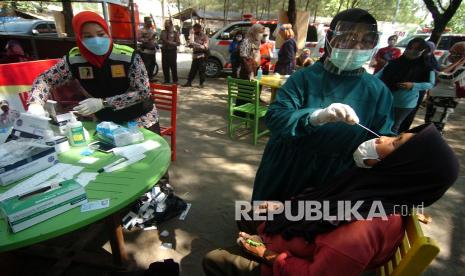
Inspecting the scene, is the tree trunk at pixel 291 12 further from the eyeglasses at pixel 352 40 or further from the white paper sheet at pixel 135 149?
the white paper sheet at pixel 135 149

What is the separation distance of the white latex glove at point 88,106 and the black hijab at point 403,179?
1.61m

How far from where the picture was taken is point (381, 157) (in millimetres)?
1249

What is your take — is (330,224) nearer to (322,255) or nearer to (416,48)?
(322,255)

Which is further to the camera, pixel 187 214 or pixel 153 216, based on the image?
pixel 187 214

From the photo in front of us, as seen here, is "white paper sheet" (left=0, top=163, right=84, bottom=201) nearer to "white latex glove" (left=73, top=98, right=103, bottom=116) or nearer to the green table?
the green table

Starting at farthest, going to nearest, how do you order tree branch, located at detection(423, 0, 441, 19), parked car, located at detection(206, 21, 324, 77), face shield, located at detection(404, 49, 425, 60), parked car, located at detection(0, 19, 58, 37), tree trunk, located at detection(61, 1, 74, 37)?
1. parked car, located at detection(206, 21, 324, 77)
2. parked car, located at detection(0, 19, 58, 37)
3. tree branch, located at detection(423, 0, 441, 19)
4. tree trunk, located at detection(61, 1, 74, 37)
5. face shield, located at detection(404, 49, 425, 60)

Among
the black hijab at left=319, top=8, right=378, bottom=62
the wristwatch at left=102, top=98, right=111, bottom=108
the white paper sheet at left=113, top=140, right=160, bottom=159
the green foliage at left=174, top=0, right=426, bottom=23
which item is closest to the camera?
the black hijab at left=319, top=8, right=378, bottom=62

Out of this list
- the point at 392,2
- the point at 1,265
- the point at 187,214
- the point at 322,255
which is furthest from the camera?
the point at 392,2

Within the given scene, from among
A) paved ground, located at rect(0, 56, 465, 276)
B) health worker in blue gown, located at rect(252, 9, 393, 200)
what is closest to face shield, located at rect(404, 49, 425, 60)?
paved ground, located at rect(0, 56, 465, 276)

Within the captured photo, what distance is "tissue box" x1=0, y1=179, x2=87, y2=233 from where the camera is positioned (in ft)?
3.57

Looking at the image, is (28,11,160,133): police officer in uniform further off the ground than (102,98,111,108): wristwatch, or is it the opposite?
(28,11,160,133): police officer in uniform

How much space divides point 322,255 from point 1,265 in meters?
2.09

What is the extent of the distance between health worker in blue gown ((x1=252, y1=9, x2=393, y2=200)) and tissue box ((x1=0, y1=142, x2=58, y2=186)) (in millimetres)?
1244

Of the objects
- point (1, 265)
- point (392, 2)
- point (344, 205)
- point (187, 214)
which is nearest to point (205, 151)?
point (187, 214)
